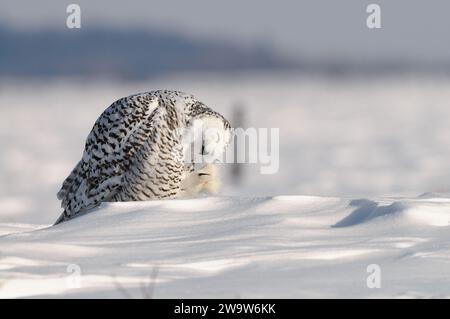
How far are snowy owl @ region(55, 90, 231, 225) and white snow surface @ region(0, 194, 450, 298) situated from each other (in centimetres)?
104

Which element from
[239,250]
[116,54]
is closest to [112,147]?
[239,250]

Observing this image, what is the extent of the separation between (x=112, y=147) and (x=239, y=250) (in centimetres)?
250

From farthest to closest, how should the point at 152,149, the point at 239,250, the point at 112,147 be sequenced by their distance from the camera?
the point at 112,147 → the point at 152,149 → the point at 239,250

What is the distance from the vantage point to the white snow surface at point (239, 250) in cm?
370

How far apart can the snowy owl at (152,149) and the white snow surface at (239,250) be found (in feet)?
3.43

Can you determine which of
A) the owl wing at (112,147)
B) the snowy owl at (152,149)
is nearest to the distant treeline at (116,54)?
the owl wing at (112,147)

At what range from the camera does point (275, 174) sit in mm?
17578

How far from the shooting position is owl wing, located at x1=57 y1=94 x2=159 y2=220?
21.6ft

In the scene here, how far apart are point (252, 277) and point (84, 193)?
3127 mm

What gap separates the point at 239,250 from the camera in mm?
4309

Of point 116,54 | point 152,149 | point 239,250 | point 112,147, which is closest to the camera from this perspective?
point 239,250

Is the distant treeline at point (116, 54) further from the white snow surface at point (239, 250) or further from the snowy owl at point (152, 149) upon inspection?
the white snow surface at point (239, 250)

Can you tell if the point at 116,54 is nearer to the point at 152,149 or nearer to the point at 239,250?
the point at 152,149

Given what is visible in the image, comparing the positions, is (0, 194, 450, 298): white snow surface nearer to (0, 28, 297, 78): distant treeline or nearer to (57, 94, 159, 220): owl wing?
(57, 94, 159, 220): owl wing
